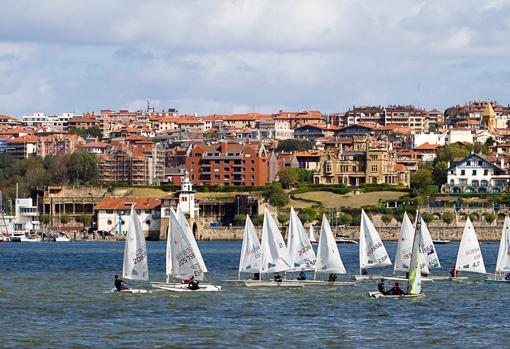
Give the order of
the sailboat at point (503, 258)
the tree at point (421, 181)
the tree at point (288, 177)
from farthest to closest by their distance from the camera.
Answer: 1. the tree at point (288, 177)
2. the tree at point (421, 181)
3. the sailboat at point (503, 258)

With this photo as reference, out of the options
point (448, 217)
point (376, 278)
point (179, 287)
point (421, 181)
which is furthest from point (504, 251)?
point (421, 181)

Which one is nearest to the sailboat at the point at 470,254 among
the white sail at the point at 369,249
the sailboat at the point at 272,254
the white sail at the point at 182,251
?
the white sail at the point at 369,249

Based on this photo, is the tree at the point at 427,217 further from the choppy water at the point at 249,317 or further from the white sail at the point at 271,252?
the white sail at the point at 271,252

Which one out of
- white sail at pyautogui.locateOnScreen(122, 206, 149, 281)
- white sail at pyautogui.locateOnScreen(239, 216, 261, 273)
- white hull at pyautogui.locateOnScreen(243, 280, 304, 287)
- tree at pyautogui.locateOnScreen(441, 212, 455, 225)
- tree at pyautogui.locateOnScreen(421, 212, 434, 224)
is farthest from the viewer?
tree at pyautogui.locateOnScreen(441, 212, 455, 225)

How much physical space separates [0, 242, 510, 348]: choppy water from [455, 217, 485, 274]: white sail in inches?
43.1

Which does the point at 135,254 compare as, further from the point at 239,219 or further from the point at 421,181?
the point at 421,181

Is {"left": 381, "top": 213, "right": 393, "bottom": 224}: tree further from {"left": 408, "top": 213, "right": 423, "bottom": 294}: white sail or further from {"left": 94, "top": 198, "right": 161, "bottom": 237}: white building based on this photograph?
{"left": 408, "top": 213, "right": 423, "bottom": 294}: white sail

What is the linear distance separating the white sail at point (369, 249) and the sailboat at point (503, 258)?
5994 millimetres

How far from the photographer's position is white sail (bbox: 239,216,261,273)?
7150 cm

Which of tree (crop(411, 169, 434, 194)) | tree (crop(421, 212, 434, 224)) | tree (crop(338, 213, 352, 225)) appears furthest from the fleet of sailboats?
tree (crop(411, 169, 434, 194))

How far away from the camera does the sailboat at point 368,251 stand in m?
75.0

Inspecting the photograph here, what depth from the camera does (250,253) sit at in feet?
235

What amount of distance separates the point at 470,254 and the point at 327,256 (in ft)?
30.8

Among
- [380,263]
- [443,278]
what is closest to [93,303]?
[380,263]
